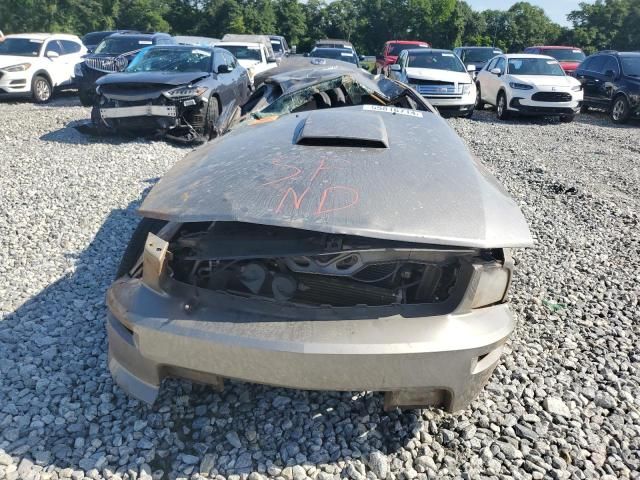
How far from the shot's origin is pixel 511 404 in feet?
8.05

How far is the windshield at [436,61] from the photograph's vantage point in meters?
12.1

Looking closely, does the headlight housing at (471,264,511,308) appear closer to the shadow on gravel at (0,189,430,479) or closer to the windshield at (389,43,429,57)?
the shadow on gravel at (0,189,430,479)

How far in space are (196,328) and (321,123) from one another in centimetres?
157

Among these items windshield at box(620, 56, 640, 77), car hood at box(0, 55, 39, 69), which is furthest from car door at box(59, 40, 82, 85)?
windshield at box(620, 56, 640, 77)

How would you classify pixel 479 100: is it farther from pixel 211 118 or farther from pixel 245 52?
pixel 211 118

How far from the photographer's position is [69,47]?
13102 millimetres

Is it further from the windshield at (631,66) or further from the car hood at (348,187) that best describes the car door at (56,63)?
the windshield at (631,66)

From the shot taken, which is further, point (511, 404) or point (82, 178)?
point (82, 178)

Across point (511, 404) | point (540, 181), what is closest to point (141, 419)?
point (511, 404)

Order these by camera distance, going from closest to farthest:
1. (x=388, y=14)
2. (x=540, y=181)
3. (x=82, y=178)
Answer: (x=82, y=178), (x=540, y=181), (x=388, y=14)

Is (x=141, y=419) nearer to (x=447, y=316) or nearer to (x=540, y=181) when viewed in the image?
(x=447, y=316)

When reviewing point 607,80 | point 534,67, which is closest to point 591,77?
point 607,80

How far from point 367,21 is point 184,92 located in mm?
50584

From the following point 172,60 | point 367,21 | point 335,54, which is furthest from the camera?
point 367,21
